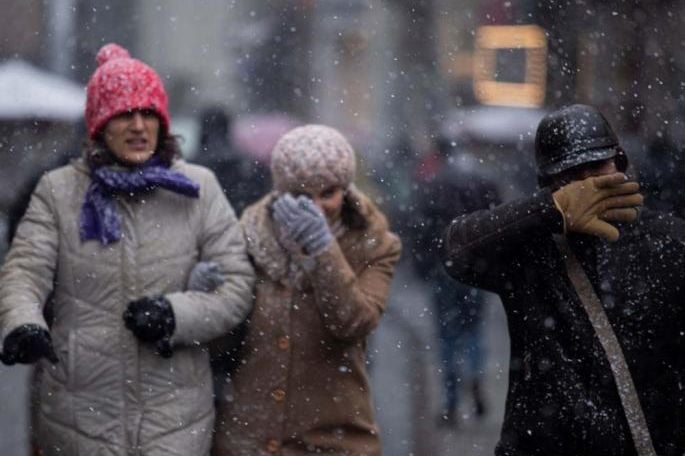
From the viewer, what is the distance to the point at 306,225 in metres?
4.85

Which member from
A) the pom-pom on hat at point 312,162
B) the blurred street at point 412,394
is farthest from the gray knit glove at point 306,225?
the blurred street at point 412,394

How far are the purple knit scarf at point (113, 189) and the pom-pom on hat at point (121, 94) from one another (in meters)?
0.18

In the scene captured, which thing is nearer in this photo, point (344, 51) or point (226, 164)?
point (226, 164)

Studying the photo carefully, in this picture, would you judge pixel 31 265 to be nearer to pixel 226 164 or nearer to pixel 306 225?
pixel 306 225

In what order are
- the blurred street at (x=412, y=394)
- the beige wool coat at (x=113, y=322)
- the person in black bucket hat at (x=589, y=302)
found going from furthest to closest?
the blurred street at (x=412, y=394)
the beige wool coat at (x=113, y=322)
the person in black bucket hat at (x=589, y=302)

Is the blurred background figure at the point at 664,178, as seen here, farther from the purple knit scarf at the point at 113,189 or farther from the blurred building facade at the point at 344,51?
the blurred building facade at the point at 344,51

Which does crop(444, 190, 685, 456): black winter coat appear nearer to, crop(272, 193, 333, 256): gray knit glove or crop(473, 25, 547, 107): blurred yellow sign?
crop(272, 193, 333, 256): gray knit glove

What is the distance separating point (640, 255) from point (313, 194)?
129cm

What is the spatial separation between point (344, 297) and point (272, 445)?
1.82 ft

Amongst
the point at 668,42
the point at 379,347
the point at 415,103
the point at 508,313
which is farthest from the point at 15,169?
the point at 508,313

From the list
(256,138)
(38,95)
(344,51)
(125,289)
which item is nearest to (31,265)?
(125,289)

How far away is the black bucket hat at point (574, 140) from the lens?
412 centimetres

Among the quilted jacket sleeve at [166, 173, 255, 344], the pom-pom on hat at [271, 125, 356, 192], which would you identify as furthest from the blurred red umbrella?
the quilted jacket sleeve at [166, 173, 255, 344]

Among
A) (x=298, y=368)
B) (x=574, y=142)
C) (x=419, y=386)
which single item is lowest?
(x=419, y=386)
